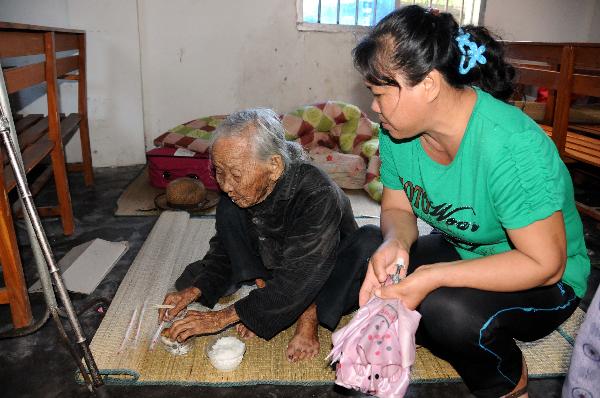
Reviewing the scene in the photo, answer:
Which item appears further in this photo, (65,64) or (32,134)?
(65,64)

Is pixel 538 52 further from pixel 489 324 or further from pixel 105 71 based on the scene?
pixel 105 71

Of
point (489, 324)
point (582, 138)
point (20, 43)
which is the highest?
point (20, 43)

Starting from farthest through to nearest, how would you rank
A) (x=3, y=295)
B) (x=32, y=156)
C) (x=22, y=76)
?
(x=32, y=156) < (x=22, y=76) < (x=3, y=295)

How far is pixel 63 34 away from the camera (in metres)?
2.81

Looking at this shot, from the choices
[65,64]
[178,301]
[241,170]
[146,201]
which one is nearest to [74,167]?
[146,201]

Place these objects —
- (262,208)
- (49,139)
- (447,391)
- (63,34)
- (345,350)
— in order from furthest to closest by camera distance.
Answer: (63,34)
(49,139)
(262,208)
(447,391)
(345,350)

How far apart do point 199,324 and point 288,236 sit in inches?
15.7

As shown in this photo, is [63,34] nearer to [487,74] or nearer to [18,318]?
[18,318]

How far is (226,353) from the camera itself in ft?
5.02

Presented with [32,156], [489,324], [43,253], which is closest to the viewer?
[489,324]

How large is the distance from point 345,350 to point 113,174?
3179 mm

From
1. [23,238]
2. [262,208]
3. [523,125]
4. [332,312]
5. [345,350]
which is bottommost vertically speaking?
[23,238]

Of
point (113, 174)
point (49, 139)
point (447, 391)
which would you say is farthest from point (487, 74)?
point (113, 174)

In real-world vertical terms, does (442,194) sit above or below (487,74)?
below
